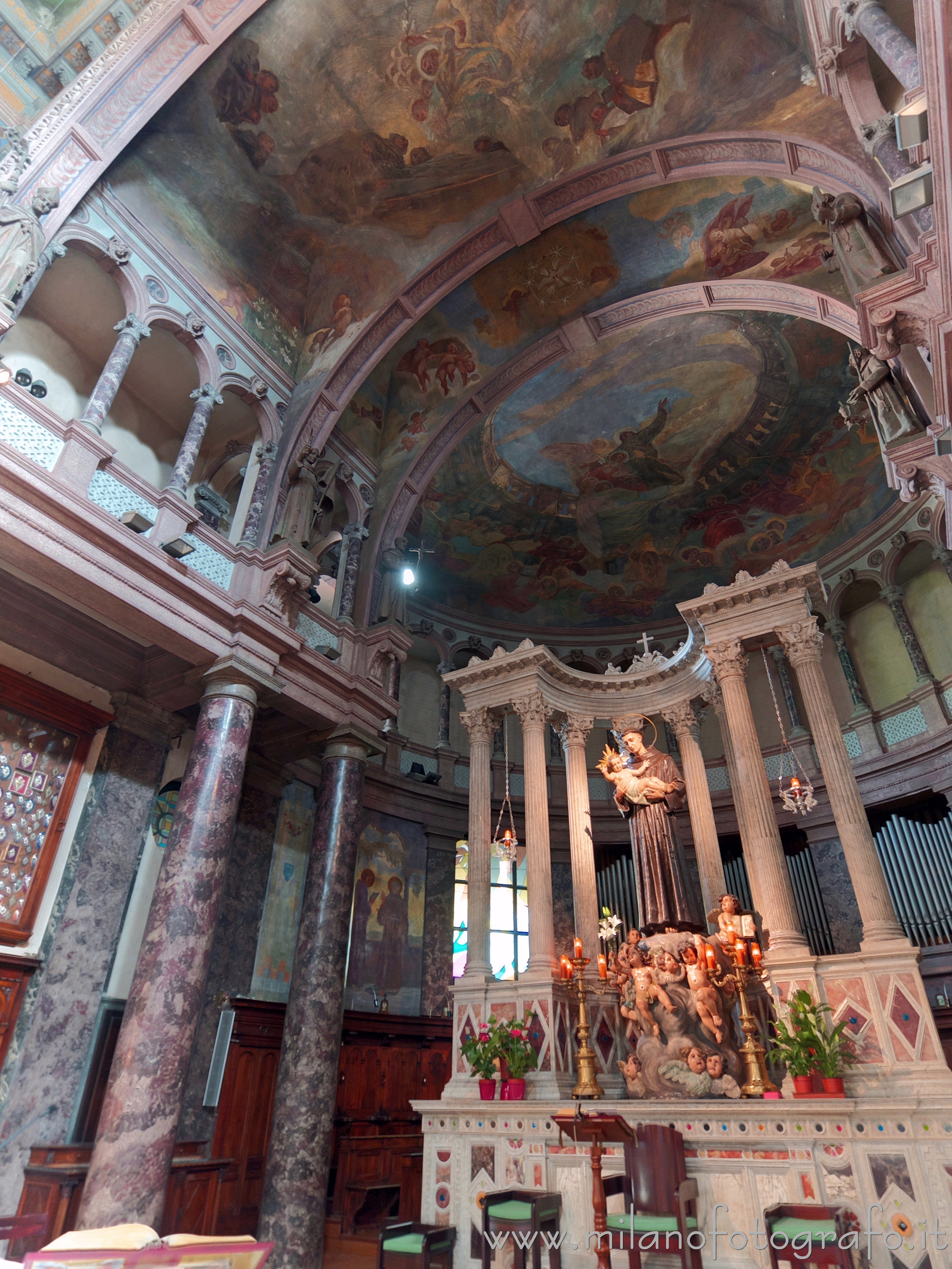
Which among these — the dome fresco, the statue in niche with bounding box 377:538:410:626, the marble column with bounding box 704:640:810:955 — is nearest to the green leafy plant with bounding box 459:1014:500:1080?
the marble column with bounding box 704:640:810:955

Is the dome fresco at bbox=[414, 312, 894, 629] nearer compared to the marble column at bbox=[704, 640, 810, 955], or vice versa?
the marble column at bbox=[704, 640, 810, 955]

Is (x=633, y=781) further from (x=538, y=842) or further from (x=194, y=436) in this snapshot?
(x=194, y=436)

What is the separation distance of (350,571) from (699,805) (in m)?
7.19

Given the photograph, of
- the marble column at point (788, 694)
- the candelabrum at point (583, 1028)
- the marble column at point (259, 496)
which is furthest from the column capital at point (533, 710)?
the marble column at point (788, 694)

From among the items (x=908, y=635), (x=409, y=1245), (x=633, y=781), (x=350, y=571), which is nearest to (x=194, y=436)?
(x=350, y=571)

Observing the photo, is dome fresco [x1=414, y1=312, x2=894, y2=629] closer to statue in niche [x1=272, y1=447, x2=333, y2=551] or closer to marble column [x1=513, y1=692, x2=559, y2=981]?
statue in niche [x1=272, y1=447, x2=333, y2=551]

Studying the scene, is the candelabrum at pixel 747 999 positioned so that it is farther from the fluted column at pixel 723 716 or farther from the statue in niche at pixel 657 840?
the fluted column at pixel 723 716

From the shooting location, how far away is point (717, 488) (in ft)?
63.9

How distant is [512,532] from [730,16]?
1177 centimetres

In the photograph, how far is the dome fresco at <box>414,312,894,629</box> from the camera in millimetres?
16672

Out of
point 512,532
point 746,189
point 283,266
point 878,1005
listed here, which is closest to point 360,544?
point 283,266

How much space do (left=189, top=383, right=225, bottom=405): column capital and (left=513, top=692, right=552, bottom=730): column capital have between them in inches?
272

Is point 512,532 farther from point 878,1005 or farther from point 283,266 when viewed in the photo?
point 878,1005

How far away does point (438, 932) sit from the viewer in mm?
16297
